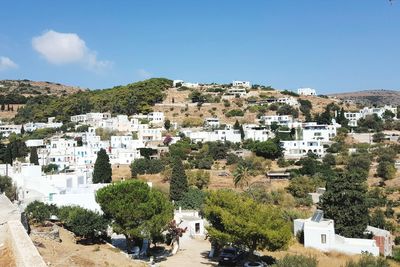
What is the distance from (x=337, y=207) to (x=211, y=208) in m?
11.1

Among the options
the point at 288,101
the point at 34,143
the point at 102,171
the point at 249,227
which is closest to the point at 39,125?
the point at 34,143

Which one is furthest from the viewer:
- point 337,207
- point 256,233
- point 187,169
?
point 187,169

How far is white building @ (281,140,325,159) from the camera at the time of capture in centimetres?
6341

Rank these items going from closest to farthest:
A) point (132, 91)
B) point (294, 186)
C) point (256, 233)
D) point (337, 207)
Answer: point (256, 233) < point (337, 207) < point (294, 186) < point (132, 91)

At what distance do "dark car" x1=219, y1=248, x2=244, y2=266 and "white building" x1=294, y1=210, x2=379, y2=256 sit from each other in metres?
4.38

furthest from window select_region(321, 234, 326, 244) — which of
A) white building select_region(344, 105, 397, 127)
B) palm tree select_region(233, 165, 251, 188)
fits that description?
white building select_region(344, 105, 397, 127)

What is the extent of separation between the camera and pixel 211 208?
21.2 m

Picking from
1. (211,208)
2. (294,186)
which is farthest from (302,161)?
(211,208)

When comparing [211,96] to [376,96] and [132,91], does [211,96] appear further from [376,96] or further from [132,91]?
[376,96]

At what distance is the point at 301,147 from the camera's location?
210 ft

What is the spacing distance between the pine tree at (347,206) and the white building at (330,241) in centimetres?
363

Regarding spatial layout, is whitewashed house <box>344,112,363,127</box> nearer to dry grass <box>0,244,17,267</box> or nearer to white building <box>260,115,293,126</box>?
white building <box>260,115,293,126</box>

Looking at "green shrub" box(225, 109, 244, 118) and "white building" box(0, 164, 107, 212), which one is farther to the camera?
"green shrub" box(225, 109, 244, 118)

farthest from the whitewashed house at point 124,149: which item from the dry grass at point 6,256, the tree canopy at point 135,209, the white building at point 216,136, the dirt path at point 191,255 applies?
the dry grass at point 6,256
